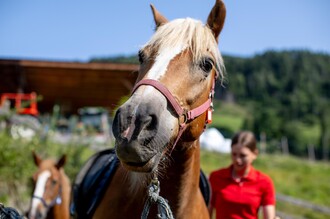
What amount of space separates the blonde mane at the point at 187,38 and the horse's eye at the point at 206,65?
4 cm

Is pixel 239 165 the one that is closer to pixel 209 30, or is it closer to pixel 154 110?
pixel 209 30

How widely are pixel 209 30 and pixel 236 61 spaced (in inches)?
4449

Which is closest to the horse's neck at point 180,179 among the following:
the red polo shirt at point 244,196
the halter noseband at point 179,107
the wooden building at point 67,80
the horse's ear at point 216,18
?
the halter noseband at point 179,107

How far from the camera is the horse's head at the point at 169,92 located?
1.68 meters

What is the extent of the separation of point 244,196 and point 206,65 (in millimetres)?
1612

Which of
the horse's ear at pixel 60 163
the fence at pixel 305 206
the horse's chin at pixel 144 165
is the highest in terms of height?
the horse's chin at pixel 144 165

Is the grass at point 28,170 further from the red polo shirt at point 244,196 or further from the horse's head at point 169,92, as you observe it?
the horse's head at point 169,92

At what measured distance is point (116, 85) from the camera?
471 inches

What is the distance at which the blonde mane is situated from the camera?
2.15m

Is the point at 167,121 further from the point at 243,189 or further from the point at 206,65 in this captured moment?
the point at 243,189

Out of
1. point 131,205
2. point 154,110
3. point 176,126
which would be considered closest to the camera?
point 154,110

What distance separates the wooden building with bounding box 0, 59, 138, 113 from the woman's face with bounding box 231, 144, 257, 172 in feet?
20.6

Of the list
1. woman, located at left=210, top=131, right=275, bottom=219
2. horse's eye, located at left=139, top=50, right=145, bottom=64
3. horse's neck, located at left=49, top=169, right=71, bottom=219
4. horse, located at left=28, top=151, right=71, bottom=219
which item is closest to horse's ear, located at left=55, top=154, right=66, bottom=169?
horse, located at left=28, top=151, right=71, bottom=219

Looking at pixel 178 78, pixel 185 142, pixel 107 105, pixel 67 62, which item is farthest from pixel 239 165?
pixel 107 105
